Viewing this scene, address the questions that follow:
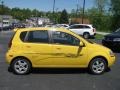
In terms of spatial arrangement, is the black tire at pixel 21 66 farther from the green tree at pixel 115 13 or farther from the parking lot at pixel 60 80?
the green tree at pixel 115 13

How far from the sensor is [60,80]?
36.0 feet

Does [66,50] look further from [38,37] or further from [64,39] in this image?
[38,37]

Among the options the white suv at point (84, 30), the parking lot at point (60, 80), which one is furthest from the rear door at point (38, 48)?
the white suv at point (84, 30)

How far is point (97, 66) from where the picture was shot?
12125mm

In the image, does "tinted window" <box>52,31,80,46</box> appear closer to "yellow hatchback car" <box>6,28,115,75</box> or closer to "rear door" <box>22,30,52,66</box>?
"yellow hatchback car" <box>6,28,115,75</box>

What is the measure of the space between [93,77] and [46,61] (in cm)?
158

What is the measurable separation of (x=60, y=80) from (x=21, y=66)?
1582 mm

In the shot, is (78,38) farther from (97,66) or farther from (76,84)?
(76,84)

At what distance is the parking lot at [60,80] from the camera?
9938 millimetres

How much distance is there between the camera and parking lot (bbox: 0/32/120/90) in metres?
9.94

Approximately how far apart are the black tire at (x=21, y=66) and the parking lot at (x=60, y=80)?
20 centimetres

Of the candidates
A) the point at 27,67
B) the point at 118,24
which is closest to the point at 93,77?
the point at 27,67

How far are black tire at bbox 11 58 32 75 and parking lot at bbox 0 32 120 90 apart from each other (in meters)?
0.20

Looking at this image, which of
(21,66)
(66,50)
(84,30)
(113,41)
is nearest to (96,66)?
(66,50)
